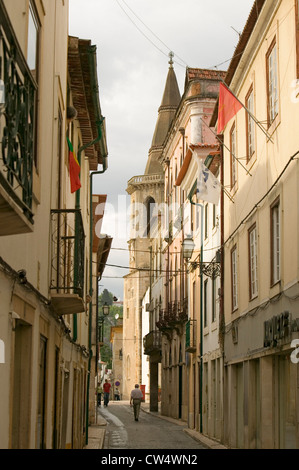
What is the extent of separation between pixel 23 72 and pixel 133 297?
75.3 m

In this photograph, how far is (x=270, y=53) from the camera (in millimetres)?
16766

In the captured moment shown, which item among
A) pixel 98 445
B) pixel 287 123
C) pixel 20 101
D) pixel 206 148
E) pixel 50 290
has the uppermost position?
pixel 206 148

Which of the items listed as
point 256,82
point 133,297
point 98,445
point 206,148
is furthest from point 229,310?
point 133,297

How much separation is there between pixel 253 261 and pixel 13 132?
1369 cm

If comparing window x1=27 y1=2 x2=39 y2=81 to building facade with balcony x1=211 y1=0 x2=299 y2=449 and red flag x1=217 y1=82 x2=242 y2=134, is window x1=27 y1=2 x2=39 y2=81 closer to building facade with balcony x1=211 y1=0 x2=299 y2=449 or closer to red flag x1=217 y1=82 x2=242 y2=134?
building facade with balcony x1=211 y1=0 x2=299 y2=449

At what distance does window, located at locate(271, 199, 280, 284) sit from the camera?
15.9 m

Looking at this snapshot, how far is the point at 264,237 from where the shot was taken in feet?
55.6

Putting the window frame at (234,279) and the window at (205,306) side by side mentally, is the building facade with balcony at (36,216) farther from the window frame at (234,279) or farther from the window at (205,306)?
the window at (205,306)

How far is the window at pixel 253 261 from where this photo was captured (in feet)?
59.8

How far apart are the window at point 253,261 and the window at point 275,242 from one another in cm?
196

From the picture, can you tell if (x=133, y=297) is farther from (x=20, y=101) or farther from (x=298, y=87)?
(x=20, y=101)

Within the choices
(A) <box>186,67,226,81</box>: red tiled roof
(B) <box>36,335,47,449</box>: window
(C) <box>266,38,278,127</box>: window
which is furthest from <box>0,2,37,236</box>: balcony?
(A) <box>186,67,226,81</box>: red tiled roof

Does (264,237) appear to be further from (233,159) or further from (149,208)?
(149,208)
